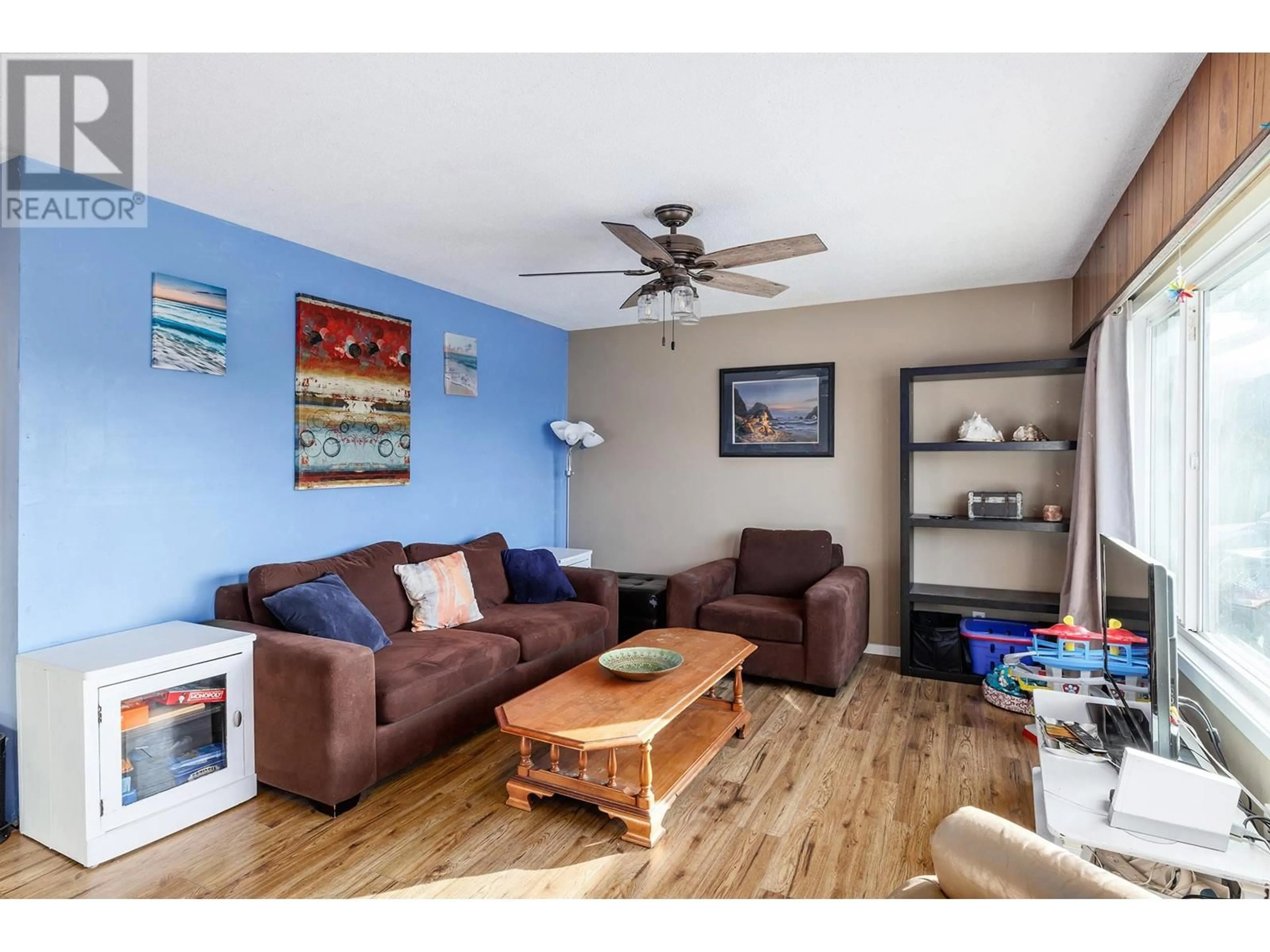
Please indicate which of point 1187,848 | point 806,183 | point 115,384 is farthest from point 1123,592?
point 115,384

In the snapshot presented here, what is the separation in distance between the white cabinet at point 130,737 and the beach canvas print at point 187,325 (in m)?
1.13

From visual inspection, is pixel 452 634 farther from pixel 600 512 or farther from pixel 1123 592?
pixel 1123 592

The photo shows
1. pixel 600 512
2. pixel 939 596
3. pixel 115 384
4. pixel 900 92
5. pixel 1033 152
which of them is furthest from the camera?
pixel 600 512

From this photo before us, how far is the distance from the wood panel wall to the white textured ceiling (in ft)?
0.25

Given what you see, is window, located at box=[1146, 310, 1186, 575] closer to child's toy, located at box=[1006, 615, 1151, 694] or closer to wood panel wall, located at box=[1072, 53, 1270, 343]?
wood panel wall, located at box=[1072, 53, 1270, 343]

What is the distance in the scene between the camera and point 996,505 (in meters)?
4.04

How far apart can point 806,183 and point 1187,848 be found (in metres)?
2.37

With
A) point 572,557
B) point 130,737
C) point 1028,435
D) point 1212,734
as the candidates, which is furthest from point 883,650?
point 130,737

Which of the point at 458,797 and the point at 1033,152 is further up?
the point at 1033,152

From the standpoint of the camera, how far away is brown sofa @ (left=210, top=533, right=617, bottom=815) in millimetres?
2461

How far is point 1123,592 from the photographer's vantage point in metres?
2.10

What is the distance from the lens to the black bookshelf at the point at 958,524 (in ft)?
12.7

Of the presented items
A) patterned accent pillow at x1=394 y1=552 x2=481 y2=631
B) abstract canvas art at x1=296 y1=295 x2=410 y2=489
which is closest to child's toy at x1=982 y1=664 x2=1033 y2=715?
patterned accent pillow at x1=394 y1=552 x2=481 y2=631

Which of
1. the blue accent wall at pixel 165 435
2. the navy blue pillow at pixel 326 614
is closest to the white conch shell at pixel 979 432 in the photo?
the blue accent wall at pixel 165 435
